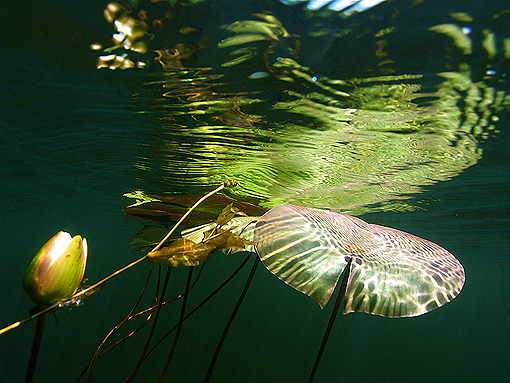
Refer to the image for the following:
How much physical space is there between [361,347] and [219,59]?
410 feet

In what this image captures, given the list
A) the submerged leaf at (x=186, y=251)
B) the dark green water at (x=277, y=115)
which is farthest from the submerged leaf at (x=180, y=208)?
the submerged leaf at (x=186, y=251)

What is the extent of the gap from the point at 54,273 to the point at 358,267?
119 cm

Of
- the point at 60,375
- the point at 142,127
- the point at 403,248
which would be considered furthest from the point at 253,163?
A: the point at 60,375

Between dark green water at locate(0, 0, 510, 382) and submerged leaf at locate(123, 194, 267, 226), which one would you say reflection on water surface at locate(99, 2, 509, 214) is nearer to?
dark green water at locate(0, 0, 510, 382)

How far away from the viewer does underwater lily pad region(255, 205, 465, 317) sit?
131 cm

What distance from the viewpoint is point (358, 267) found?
1.38 metres

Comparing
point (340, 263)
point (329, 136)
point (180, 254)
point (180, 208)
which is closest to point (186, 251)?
point (180, 254)

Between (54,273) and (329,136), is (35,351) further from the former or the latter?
(329,136)

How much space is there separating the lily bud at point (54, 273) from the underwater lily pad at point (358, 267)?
74 cm

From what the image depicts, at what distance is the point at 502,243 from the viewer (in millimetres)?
16516

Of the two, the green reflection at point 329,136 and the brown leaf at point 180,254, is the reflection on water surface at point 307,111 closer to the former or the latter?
the green reflection at point 329,136

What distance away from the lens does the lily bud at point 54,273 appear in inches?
38.2

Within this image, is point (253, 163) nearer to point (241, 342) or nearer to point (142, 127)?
point (142, 127)

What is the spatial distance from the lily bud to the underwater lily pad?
29.2 inches
